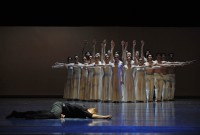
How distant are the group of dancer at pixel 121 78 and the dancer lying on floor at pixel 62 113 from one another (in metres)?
3.78

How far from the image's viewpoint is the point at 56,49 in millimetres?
14227

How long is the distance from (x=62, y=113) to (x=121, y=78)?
3949 mm

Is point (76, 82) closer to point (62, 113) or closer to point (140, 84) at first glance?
point (140, 84)

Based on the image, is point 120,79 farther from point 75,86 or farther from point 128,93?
point 75,86

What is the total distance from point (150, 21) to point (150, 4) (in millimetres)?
683

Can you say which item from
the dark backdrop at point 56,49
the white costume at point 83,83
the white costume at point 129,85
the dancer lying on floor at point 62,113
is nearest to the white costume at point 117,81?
the white costume at point 129,85

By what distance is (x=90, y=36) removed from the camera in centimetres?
1416

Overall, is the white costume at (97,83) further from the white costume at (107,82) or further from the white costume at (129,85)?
the white costume at (129,85)

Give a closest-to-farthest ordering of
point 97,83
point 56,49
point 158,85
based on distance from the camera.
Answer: point 97,83
point 158,85
point 56,49

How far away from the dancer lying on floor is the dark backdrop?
7208 mm

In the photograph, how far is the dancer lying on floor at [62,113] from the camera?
22.0 feet

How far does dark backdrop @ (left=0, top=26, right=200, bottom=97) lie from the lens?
14.0m

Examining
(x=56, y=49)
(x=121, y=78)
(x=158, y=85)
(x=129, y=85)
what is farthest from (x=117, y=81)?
(x=56, y=49)

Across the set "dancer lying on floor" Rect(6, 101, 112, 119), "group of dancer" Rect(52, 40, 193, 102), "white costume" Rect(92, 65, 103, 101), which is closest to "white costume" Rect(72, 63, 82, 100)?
"group of dancer" Rect(52, 40, 193, 102)
